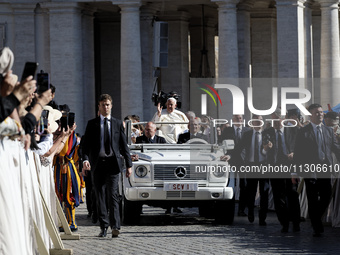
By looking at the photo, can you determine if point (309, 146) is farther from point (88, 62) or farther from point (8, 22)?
point (8, 22)

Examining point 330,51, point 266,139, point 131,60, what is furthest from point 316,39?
point 266,139

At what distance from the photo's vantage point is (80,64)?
1748 inches

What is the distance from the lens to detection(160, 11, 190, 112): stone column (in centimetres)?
4978

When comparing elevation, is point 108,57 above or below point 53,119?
above

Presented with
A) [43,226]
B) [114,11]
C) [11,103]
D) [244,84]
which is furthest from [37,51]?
[11,103]

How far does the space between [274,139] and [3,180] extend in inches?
345

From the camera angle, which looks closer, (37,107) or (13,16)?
(37,107)

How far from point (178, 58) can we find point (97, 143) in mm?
34750

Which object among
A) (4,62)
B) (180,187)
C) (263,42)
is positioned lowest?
(180,187)

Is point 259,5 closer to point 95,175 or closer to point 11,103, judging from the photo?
point 95,175

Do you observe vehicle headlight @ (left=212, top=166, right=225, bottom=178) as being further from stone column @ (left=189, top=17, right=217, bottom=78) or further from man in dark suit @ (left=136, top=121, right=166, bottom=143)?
stone column @ (left=189, top=17, right=217, bottom=78)

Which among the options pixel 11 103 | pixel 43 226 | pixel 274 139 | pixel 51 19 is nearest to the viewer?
pixel 11 103

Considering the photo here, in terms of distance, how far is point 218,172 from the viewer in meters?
17.7

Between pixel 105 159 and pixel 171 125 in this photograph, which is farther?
pixel 171 125
